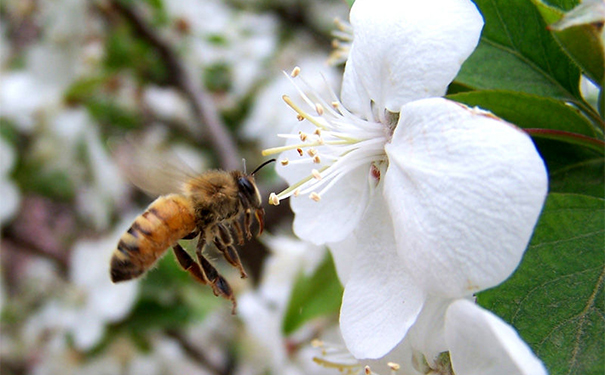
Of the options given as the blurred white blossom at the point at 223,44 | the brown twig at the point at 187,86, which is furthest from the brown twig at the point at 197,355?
the blurred white blossom at the point at 223,44

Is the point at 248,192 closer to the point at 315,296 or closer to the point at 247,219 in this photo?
the point at 247,219

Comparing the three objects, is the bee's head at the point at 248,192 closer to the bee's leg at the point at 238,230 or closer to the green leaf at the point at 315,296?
the bee's leg at the point at 238,230

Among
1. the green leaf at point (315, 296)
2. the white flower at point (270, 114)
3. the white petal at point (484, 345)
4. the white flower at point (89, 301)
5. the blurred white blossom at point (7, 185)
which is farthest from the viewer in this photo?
the white flower at point (270, 114)

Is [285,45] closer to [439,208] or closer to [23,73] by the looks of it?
[23,73]

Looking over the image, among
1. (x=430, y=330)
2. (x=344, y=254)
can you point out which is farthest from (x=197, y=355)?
(x=430, y=330)

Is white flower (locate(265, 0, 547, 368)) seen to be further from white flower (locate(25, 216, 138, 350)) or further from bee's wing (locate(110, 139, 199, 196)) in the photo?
white flower (locate(25, 216, 138, 350))

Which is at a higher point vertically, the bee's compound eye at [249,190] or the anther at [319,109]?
the anther at [319,109]

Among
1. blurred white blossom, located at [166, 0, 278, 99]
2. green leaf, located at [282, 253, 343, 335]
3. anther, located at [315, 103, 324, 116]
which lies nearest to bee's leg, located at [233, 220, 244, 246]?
anther, located at [315, 103, 324, 116]
